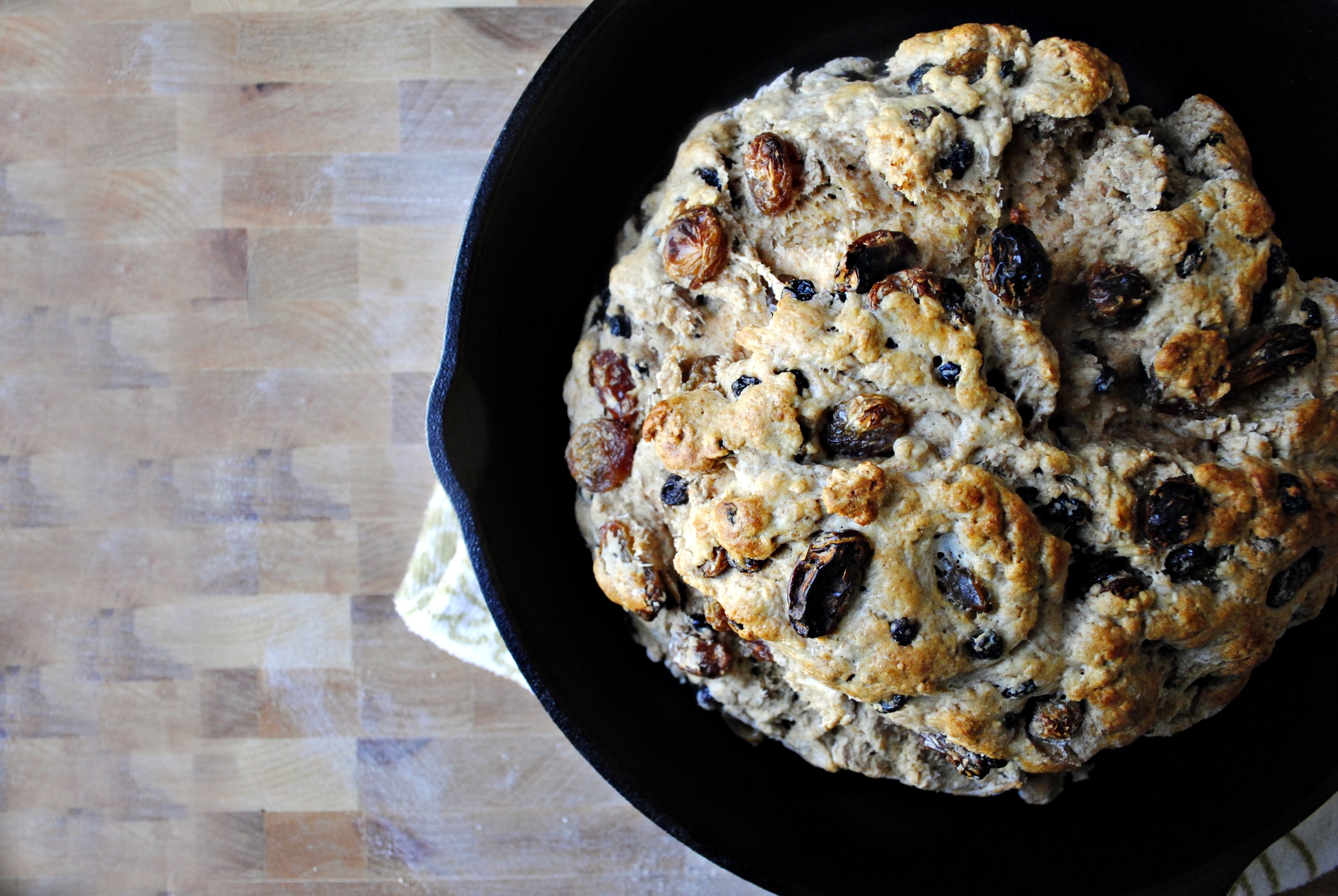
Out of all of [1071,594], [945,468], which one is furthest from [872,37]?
[1071,594]

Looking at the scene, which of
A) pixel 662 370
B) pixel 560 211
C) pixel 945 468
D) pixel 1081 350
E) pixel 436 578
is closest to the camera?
pixel 945 468

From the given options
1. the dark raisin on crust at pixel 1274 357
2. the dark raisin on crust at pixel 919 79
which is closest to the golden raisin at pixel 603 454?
the dark raisin on crust at pixel 919 79

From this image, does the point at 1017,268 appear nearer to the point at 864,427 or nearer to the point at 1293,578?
the point at 864,427

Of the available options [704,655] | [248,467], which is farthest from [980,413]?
[248,467]

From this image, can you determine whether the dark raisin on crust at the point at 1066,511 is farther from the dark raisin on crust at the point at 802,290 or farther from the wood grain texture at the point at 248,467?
the wood grain texture at the point at 248,467

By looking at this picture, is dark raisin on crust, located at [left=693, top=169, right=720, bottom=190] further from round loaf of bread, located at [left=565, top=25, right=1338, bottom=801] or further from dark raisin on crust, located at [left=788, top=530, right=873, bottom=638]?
dark raisin on crust, located at [left=788, top=530, right=873, bottom=638]

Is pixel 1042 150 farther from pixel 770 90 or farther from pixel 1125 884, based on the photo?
pixel 1125 884
